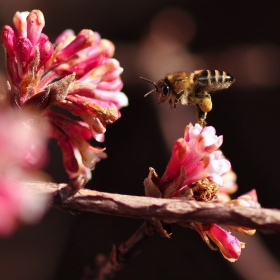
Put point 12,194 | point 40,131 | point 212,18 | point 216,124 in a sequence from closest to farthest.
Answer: point 12,194 → point 40,131 → point 216,124 → point 212,18

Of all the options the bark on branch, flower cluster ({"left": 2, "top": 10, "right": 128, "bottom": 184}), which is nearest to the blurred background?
flower cluster ({"left": 2, "top": 10, "right": 128, "bottom": 184})

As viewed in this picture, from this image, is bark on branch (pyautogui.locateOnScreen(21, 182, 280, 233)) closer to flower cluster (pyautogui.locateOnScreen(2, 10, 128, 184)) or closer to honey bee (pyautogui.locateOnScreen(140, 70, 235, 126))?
flower cluster (pyautogui.locateOnScreen(2, 10, 128, 184))

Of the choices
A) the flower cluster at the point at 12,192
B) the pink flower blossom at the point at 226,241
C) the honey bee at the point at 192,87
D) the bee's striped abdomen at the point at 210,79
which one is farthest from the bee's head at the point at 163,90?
the flower cluster at the point at 12,192

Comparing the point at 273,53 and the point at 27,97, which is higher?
the point at 27,97

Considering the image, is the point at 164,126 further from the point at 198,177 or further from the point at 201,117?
the point at 198,177

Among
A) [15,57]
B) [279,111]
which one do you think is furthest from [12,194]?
[279,111]

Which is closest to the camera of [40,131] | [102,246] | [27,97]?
[27,97]

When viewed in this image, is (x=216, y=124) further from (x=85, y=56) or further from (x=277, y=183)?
(x=85, y=56)
